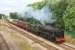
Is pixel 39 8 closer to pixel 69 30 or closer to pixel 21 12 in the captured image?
pixel 21 12

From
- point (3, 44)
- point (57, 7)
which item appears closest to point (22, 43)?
point (3, 44)

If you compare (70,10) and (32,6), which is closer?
(70,10)

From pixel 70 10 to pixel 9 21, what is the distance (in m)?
0.75

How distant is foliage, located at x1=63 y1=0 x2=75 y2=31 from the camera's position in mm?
2053

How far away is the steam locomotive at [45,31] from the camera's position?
2.12 metres

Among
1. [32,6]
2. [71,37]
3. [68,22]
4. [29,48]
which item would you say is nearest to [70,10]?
[68,22]

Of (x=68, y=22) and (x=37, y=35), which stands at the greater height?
(x=68, y=22)

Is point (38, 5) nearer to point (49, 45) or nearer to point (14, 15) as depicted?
point (14, 15)

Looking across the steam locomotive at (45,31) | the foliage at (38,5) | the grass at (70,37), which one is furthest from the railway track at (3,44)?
the grass at (70,37)

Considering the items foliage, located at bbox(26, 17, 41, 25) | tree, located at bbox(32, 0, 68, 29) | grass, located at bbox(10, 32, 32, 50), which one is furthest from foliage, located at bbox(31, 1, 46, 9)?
grass, located at bbox(10, 32, 32, 50)

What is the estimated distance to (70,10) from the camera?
6.75 feet

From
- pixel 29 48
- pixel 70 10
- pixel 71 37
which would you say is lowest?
pixel 29 48

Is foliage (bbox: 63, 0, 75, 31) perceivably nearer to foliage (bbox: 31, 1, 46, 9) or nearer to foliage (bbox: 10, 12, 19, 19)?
foliage (bbox: 31, 1, 46, 9)

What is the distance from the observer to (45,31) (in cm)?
221
